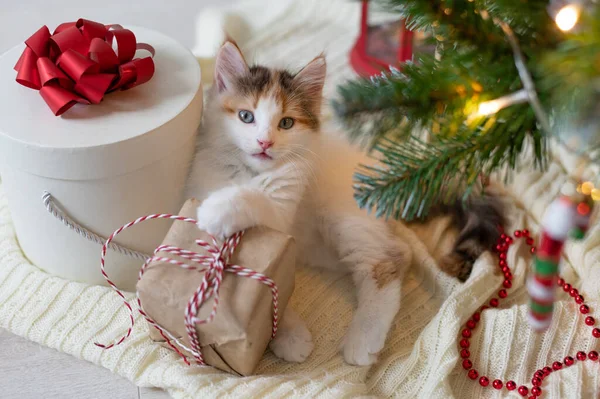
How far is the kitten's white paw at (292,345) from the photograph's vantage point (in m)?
1.27

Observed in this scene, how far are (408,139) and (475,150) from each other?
3.7 inches

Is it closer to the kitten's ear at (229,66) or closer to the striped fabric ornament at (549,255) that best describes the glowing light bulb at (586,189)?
the striped fabric ornament at (549,255)

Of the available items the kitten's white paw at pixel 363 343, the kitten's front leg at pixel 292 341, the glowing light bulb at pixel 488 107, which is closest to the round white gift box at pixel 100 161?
the kitten's front leg at pixel 292 341

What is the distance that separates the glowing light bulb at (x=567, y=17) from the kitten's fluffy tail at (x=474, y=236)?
0.73m

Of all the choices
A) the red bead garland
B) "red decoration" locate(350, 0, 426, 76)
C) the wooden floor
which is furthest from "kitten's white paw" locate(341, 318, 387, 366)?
"red decoration" locate(350, 0, 426, 76)

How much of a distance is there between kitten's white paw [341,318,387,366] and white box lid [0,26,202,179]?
0.54 metres

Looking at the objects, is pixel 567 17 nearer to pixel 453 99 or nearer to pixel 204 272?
pixel 453 99

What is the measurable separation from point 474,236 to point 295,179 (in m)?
0.45

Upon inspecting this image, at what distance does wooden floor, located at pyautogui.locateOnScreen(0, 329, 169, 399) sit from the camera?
1.22m

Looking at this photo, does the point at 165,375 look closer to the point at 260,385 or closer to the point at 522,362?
the point at 260,385

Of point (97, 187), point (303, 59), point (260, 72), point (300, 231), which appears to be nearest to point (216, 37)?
point (303, 59)

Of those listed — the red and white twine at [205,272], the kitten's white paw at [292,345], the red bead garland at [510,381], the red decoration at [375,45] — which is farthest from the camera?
the red decoration at [375,45]

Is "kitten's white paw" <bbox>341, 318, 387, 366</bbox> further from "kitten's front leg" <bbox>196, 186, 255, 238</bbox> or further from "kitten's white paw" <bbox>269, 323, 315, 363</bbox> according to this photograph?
"kitten's front leg" <bbox>196, 186, 255, 238</bbox>

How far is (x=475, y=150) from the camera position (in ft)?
2.78
